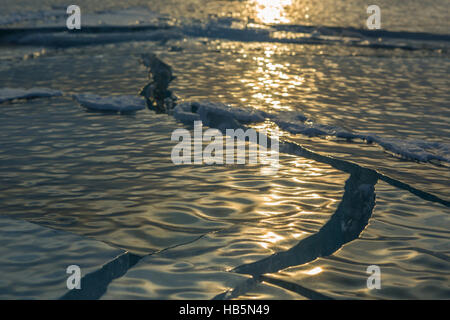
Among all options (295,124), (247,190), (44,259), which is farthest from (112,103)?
(44,259)

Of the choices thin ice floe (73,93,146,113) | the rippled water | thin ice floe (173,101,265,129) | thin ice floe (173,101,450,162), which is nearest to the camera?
the rippled water

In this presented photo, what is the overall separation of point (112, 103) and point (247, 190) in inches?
68.7

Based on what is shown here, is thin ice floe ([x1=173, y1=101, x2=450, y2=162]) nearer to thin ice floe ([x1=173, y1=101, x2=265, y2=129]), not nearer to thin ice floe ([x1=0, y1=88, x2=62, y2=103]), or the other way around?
thin ice floe ([x1=173, y1=101, x2=265, y2=129])

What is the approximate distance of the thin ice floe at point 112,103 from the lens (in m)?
3.66

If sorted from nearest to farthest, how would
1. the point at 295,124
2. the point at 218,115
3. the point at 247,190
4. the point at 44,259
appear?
1. the point at 44,259
2. the point at 247,190
3. the point at 295,124
4. the point at 218,115

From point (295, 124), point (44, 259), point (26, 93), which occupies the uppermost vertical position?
point (26, 93)

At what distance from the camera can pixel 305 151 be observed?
2846 mm

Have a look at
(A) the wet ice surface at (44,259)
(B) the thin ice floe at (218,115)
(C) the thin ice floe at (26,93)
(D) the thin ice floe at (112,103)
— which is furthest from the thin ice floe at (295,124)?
(A) the wet ice surface at (44,259)

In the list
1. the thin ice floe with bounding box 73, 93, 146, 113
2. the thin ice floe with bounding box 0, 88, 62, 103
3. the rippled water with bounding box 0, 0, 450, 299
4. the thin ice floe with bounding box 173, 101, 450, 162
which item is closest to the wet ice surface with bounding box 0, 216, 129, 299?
the rippled water with bounding box 0, 0, 450, 299

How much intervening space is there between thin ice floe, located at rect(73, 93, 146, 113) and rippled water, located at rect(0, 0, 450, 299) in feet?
0.34

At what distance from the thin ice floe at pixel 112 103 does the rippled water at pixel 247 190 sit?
0.34 ft

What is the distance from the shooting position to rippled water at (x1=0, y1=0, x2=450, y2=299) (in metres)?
1.61

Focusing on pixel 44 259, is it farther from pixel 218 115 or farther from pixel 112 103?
pixel 112 103

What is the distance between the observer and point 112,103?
369cm
